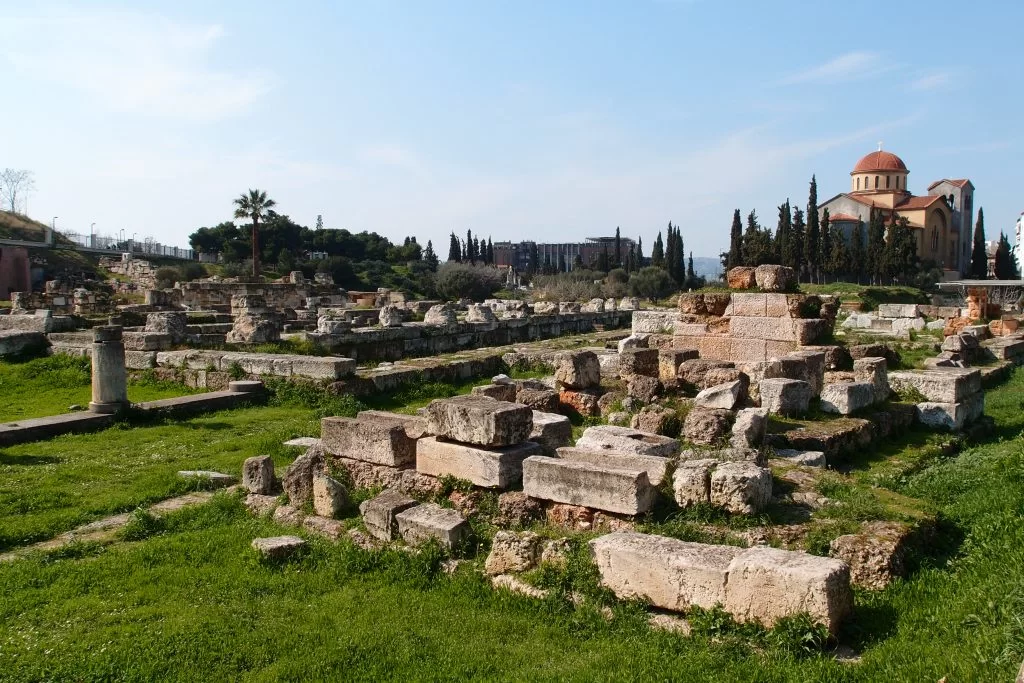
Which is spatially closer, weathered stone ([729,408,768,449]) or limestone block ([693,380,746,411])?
weathered stone ([729,408,768,449])

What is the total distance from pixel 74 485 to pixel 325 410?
477 cm

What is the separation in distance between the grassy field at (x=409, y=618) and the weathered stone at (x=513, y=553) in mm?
178

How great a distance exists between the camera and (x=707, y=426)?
8.06 metres

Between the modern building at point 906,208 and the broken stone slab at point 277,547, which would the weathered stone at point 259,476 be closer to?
the broken stone slab at point 277,547

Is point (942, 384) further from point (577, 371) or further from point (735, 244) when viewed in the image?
point (735, 244)

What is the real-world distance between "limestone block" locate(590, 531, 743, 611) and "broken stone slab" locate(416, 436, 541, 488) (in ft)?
4.98

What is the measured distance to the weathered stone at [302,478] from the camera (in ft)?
24.9

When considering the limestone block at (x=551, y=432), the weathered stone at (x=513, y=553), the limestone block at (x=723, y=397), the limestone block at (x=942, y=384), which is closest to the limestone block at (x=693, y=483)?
the weathered stone at (x=513, y=553)

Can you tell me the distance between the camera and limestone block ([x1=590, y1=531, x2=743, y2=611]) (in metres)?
4.79

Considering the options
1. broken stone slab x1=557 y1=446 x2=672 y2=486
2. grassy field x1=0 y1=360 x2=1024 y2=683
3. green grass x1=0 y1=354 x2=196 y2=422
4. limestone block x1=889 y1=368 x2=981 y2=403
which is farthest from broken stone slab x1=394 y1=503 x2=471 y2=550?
green grass x1=0 y1=354 x2=196 y2=422

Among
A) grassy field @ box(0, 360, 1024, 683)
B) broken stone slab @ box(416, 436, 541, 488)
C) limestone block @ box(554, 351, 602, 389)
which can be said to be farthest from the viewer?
limestone block @ box(554, 351, 602, 389)

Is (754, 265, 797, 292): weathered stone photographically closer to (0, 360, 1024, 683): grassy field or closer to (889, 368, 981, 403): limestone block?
(889, 368, 981, 403): limestone block

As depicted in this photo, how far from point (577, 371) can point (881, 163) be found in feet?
270

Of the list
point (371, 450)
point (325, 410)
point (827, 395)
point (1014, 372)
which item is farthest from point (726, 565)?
point (1014, 372)
